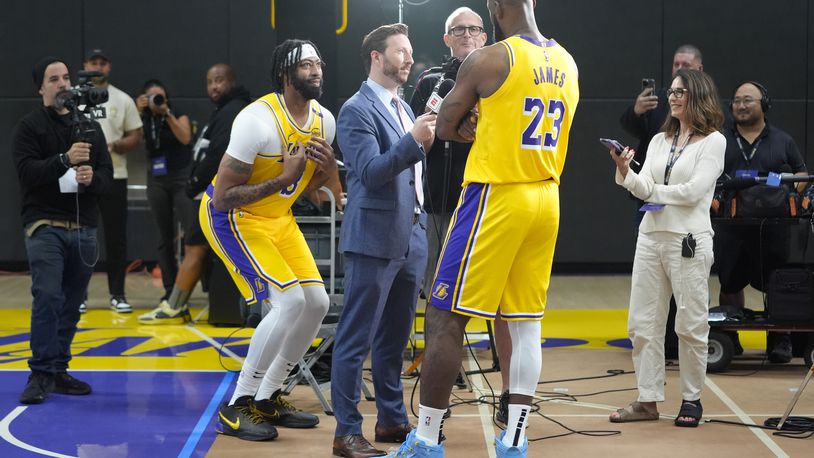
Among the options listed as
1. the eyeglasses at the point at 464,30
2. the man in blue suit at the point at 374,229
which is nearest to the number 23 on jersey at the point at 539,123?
the man in blue suit at the point at 374,229

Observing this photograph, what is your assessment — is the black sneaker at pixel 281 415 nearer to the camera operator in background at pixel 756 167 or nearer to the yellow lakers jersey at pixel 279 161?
the yellow lakers jersey at pixel 279 161

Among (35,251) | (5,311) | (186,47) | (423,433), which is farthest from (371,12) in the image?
(423,433)

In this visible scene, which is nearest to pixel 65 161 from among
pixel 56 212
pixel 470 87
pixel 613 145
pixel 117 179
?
pixel 56 212

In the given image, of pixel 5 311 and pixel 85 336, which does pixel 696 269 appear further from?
pixel 5 311

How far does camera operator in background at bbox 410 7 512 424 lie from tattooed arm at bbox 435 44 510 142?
67 cm

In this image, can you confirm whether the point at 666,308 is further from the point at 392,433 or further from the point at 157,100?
the point at 157,100

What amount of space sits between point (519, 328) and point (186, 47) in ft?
26.7

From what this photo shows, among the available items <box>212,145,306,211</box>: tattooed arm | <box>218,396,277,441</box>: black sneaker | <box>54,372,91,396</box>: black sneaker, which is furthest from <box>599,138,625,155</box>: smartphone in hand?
<box>54,372,91,396</box>: black sneaker

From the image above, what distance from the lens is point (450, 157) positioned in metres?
5.52

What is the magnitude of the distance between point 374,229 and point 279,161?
721 mm

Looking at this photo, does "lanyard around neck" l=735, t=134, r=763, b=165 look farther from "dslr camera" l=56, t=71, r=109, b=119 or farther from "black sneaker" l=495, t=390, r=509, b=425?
"dslr camera" l=56, t=71, r=109, b=119

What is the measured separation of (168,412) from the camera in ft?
17.8

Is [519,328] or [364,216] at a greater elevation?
[364,216]

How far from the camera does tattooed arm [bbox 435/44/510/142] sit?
377cm
